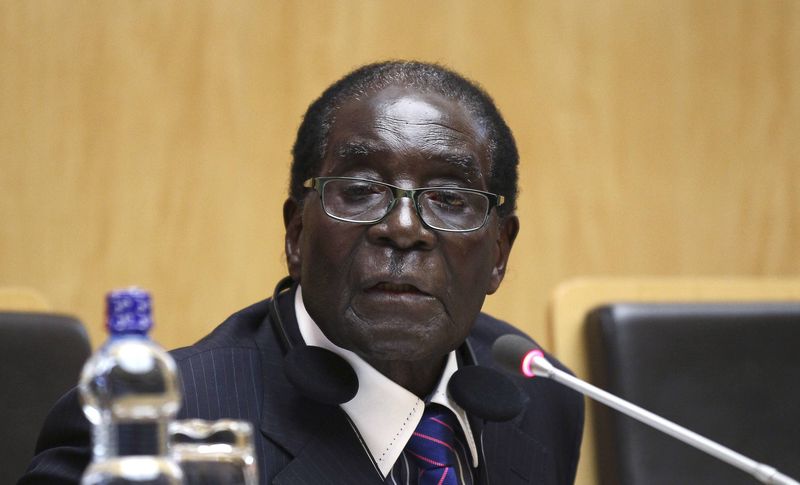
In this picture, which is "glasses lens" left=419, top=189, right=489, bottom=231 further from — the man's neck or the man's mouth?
the man's neck

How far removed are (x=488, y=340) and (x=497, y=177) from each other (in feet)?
1.34

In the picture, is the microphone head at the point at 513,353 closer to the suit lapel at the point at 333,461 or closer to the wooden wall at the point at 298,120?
the suit lapel at the point at 333,461

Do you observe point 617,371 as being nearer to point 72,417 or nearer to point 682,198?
point 682,198

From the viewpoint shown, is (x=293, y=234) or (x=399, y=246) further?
(x=293, y=234)

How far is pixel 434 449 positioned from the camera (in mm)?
1494

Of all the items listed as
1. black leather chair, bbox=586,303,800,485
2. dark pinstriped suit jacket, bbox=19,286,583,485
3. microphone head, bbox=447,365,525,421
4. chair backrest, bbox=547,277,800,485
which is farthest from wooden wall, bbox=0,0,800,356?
microphone head, bbox=447,365,525,421

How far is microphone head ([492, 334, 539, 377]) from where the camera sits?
4.11 ft

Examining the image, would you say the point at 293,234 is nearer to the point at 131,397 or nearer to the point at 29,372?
the point at 29,372

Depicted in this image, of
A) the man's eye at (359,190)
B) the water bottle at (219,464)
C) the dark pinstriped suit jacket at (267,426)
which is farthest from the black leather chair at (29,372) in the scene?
the water bottle at (219,464)

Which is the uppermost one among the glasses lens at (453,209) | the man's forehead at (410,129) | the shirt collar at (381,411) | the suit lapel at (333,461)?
the man's forehead at (410,129)

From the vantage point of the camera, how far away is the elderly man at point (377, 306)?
1.41 m

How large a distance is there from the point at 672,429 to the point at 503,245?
61 cm

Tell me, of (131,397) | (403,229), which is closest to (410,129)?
(403,229)

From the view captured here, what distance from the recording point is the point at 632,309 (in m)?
2.04
